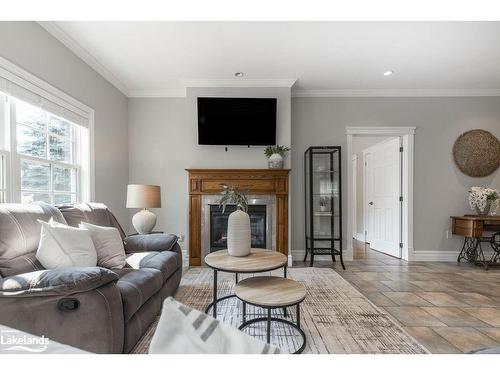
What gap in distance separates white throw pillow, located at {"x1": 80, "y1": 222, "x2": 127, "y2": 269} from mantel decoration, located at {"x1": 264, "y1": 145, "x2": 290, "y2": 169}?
2.26m

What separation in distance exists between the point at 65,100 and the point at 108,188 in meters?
1.30

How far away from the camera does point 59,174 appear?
281cm

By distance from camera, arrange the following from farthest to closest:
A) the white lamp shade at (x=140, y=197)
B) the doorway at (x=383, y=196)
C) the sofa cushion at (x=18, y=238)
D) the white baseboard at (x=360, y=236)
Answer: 1. the white baseboard at (x=360, y=236)
2. the doorway at (x=383, y=196)
3. the white lamp shade at (x=140, y=197)
4. the sofa cushion at (x=18, y=238)

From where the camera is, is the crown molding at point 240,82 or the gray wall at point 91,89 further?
the crown molding at point 240,82

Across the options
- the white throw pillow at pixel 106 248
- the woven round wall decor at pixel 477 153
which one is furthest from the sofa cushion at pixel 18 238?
the woven round wall decor at pixel 477 153

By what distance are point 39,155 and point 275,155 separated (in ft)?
8.85

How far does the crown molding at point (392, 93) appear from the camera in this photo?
4.07m

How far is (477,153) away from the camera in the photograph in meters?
4.05

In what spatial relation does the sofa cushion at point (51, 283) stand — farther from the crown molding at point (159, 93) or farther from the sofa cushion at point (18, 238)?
the crown molding at point (159, 93)

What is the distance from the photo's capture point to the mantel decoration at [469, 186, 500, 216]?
147 inches

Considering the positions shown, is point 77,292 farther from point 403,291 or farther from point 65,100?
point 403,291

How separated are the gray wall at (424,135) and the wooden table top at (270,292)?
2.32 metres

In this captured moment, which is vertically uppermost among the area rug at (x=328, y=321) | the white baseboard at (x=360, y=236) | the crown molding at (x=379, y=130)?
the crown molding at (x=379, y=130)
